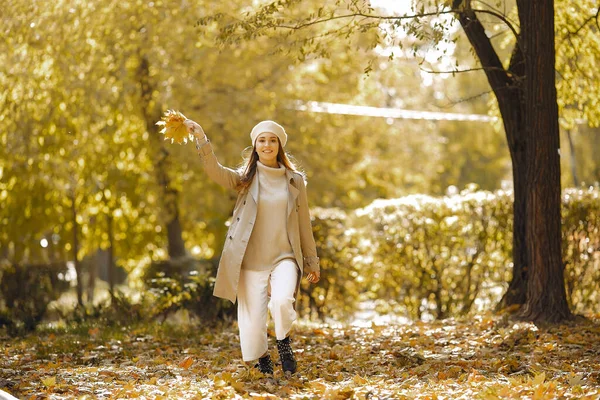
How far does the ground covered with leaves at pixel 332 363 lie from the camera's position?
6.35 metres

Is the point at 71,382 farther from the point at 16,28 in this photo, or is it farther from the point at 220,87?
the point at 220,87

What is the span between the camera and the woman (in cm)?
707

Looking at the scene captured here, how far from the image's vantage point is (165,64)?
618 inches

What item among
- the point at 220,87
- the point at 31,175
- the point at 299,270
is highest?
the point at 220,87

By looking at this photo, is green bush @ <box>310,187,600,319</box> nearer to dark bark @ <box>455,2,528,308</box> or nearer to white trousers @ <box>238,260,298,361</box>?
dark bark @ <box>455,2,528,308</box>

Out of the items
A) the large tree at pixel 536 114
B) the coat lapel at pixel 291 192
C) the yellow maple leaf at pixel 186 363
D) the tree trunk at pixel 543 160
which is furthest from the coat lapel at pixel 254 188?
→ the tree trunk at pixel 543 160

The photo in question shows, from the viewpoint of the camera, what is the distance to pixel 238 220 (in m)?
7.13

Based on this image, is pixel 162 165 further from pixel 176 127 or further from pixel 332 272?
pixel 176 127

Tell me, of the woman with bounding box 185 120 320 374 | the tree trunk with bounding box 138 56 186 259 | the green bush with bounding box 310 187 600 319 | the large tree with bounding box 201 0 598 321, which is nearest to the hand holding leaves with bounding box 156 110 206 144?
the woman with bounding box 185 120 320 374

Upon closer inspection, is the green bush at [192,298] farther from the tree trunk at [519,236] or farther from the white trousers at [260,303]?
the white trousers at [260,303]

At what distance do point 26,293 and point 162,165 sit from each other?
4.77m

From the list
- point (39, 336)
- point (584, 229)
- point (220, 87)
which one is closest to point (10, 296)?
point (39, 336)

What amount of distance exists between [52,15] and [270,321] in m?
5.66

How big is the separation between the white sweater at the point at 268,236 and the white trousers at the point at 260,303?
0.06m
